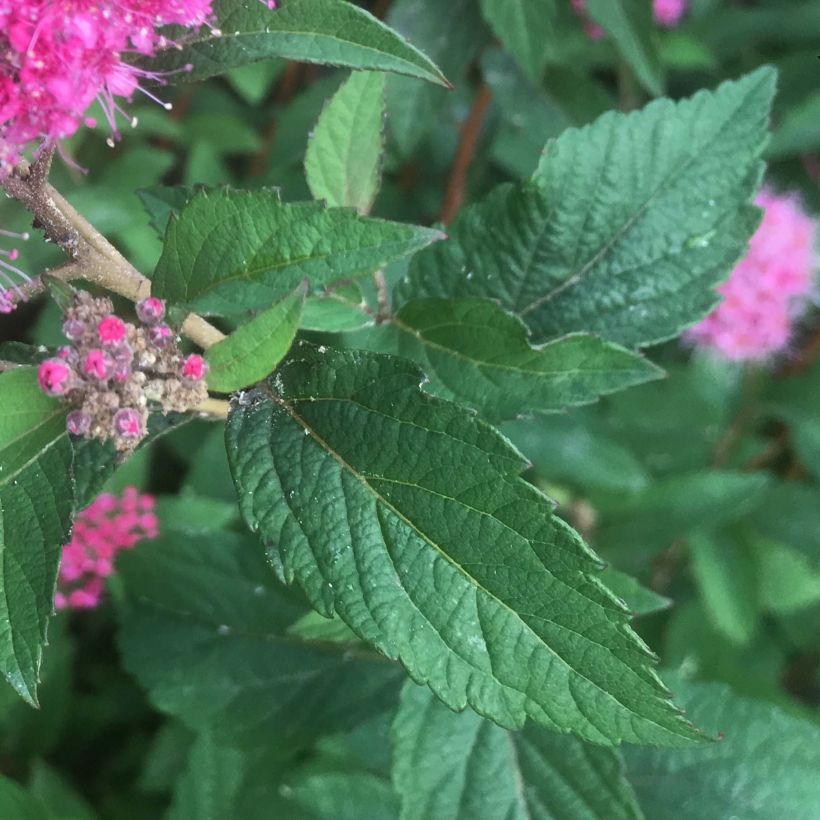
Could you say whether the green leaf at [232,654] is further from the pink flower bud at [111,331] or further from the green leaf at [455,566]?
the pink flower bud at [111,331]

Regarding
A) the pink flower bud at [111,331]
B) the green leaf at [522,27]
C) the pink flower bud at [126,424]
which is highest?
the green leaf at [522,27]

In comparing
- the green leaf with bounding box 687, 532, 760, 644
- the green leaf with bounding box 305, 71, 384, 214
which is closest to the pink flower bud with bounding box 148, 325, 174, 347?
the green leaf with bounding box 305, 71, 384, 214

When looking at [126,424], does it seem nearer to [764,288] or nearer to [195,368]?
[195,368]

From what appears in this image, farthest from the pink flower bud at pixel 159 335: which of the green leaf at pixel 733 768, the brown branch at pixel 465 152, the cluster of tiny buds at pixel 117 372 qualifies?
the brown branch at pixel 465 152

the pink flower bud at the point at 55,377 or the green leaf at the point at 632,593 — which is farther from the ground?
the pink flower bud at the point at 55,377

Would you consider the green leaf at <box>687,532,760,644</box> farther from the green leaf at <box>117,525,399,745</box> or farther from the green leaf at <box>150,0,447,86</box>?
the green leaf at <box>150,0,447,86</box>

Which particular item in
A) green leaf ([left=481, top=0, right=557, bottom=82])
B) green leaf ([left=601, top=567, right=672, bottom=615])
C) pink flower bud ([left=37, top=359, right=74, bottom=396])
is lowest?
green leaf ([left=601, top=567, right=672, bottom=615])

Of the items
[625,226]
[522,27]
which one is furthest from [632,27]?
[625,226]

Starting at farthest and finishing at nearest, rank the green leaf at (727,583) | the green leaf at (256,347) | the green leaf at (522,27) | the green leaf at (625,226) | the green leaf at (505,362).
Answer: the green leaf at (727,583) < the green leaf at (522,27) < the green leaf at (625,226) < the green leaf at (505,362) < the green leaf at (256,347)
